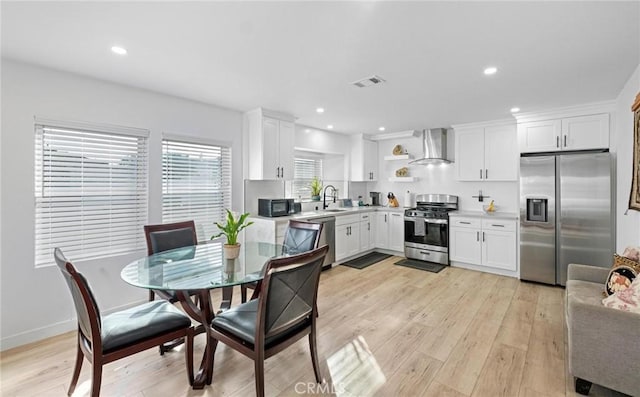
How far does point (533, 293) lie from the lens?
3.71 metres

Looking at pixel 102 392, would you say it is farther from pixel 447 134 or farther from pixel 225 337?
pixel 447 134

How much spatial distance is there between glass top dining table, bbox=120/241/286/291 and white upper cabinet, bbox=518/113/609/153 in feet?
13.0

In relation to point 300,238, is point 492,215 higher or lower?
higher

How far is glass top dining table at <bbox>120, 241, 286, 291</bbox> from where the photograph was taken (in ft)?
6.18

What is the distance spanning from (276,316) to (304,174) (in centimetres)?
404

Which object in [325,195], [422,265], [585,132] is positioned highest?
[585,132]

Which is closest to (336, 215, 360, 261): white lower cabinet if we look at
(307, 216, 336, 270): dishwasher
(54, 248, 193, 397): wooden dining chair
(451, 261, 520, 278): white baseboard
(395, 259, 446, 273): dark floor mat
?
(307, 216, 336, 270): dishwasher

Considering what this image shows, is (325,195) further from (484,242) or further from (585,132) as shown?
(585,132)

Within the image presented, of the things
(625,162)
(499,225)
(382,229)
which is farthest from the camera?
(382,229)

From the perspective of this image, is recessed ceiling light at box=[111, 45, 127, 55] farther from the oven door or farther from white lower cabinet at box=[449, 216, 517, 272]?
white lower cabinet at box=[449, 216, 517, 272]

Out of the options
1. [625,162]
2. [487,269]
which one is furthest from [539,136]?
[487,269]

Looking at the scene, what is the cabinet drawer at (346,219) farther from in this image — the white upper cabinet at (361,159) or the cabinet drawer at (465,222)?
the cabinet drawer at (465,222)

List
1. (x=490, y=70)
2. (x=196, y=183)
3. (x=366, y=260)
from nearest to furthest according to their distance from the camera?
1. (x=490, y=70)
2. (x=196, y=183)
3. (x=366, y=260)

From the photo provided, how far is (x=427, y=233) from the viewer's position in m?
5.09
